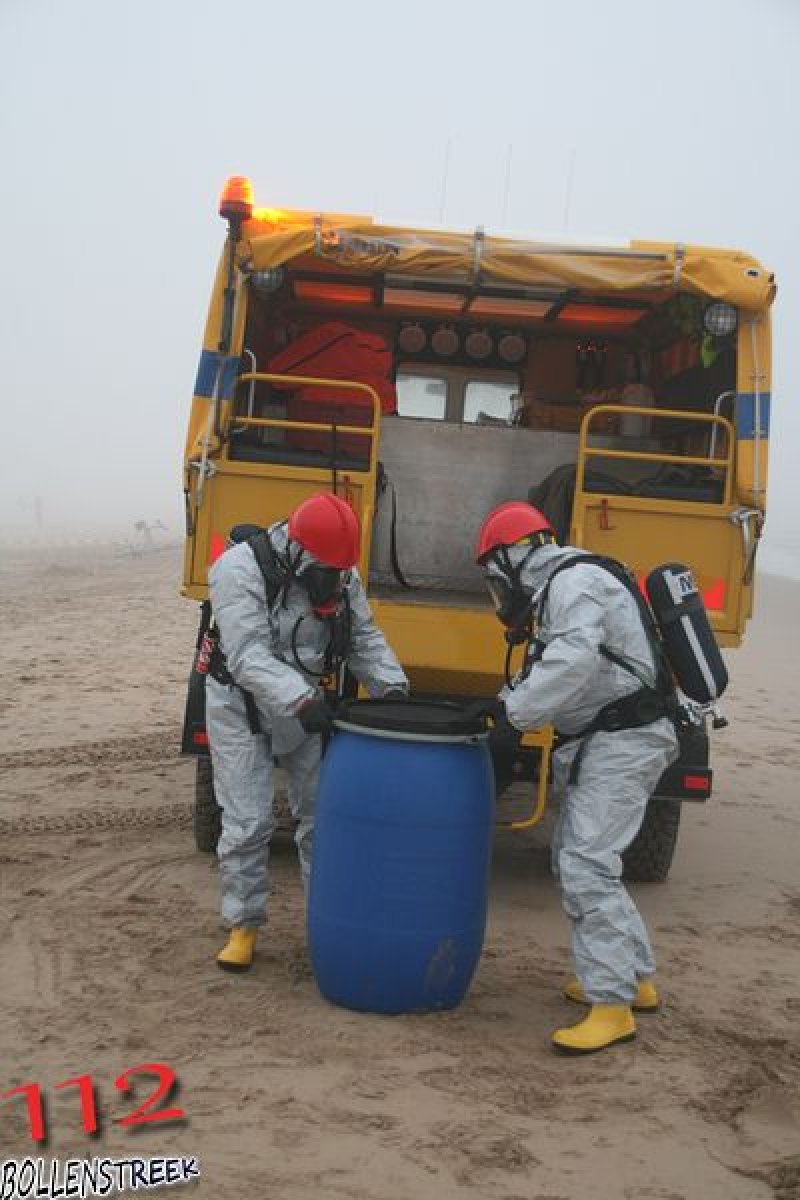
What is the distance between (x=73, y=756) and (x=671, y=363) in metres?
4.30

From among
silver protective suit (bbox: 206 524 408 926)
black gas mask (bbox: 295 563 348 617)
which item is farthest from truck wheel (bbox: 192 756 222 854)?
black gas mask (bbox: 295 563 348 617)

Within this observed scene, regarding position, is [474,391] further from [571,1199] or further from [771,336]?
[571,1199]

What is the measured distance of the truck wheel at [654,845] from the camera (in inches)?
236

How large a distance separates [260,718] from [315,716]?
41cm

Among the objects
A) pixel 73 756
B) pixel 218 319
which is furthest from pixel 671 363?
pixel 73 756

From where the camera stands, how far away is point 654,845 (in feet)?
19.8

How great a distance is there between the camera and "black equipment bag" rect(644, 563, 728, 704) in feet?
14.2

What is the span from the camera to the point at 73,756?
8125 millimetres

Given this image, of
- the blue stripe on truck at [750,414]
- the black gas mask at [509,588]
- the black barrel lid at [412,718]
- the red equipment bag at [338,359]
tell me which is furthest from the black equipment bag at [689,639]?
the red equipment bag at [338,359]

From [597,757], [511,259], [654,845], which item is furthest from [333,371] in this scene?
[597,757]

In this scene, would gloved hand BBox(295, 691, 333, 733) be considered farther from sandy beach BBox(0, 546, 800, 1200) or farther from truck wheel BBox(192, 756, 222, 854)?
truck wheel BBox(192, 756, 222, 854)

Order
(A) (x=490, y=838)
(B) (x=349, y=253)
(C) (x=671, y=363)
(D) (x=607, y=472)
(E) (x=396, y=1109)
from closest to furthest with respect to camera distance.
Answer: (E) (x=396, y=1109) → (A) (x=490, y=838) → (B) (x=349, y=253) → (D) (x=607, y=472) → (C) (x=671, y=363)

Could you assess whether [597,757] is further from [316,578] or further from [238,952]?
[238,952]

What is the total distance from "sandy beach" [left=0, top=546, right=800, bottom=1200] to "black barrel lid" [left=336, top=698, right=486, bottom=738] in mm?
936
